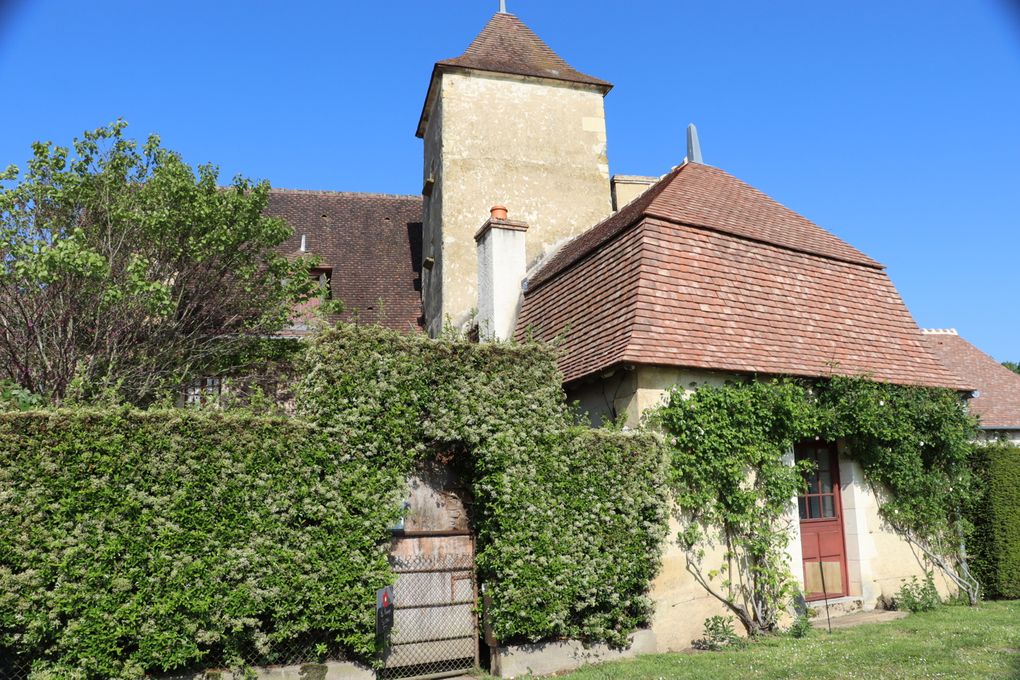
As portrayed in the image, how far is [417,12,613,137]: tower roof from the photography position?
1861cm

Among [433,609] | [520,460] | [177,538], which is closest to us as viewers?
[177,538]

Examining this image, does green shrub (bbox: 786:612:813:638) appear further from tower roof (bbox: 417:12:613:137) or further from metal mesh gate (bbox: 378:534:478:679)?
tower roof (bbox: 417:12:613:137)

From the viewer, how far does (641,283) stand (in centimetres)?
1123

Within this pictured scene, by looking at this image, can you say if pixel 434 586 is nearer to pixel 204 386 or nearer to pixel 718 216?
pixel 718 216

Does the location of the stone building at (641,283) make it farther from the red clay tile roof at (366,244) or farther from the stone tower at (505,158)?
the red clay tile roof at (366,244)

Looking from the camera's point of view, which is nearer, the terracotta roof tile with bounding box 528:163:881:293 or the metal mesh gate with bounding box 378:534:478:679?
the metal mesh gate with bounding box 378:534:478:679

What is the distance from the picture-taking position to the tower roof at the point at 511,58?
18609 mm

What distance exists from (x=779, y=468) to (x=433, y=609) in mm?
5175

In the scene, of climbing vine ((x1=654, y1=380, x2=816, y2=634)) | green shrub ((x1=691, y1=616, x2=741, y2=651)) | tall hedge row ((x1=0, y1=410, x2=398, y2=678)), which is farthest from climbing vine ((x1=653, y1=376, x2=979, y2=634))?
tall hedge row ((x1=0, y1=410, x2=398, y2=678))

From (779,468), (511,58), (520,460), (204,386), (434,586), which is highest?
(511,58)

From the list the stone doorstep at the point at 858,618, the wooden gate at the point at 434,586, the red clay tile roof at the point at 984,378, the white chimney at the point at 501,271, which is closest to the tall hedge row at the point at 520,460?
the wooden gate at the point at 434,586

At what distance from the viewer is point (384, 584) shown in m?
8.31

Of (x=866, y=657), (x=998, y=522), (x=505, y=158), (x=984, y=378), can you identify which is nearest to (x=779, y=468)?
(x=866, y=657)

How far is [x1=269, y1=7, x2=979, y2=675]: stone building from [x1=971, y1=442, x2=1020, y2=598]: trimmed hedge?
46.9 inches
